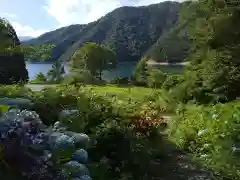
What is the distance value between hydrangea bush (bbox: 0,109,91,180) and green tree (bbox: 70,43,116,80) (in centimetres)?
4729

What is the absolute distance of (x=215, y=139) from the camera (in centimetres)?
802

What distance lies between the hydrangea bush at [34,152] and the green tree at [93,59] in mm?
47293

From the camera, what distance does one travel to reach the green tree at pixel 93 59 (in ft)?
172

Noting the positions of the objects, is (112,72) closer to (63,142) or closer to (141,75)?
(141,75)

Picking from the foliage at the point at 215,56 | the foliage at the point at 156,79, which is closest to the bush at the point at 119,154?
the foliage at the point at 215,56

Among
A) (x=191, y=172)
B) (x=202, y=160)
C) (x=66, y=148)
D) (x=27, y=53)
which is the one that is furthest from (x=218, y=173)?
(x=27, y=53)

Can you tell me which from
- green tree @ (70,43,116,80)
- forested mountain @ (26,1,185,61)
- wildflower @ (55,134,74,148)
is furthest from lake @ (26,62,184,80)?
wildflower @ (55,134,74,148)

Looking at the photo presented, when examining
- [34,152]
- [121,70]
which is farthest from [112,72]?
[34,152]

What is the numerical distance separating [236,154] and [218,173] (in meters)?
0.77

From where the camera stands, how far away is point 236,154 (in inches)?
291

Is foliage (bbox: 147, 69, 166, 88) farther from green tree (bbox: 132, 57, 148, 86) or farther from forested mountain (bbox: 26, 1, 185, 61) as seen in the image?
forested mountain (bbox: 26, 1, 185, 61)

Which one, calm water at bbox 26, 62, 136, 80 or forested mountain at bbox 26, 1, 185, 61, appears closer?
calm water at bbox 26, 62, 136, 80

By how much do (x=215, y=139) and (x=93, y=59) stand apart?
4481 cm

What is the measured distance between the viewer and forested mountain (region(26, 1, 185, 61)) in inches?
4560
